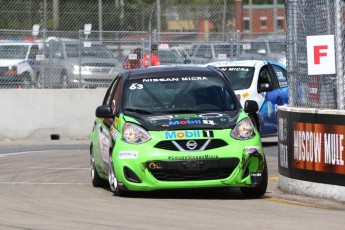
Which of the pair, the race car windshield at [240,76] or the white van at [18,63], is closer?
the race car windshield at [240,76]

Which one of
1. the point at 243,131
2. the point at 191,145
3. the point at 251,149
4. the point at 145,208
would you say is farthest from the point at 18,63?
the point at 145,208

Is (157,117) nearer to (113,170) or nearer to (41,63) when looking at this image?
(113,170)

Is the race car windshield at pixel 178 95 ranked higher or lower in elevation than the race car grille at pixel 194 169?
higher

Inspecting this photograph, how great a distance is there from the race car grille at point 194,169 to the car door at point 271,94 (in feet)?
27.7

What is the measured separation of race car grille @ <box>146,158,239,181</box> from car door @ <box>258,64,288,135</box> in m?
8.44

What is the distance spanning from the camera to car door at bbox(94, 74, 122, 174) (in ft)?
44.2

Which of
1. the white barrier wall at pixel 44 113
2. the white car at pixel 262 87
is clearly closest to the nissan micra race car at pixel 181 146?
the white car at pixel 262 87

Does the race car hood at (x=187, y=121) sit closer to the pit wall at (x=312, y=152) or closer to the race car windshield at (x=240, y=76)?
the pit wall at (x=312, y=152)

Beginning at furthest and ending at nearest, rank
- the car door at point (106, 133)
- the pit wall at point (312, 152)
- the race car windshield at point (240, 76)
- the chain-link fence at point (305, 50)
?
1. the race car windshield at point (240, 76)
2. the car door at point (106, 133)
3. the chain-link fence at point (305, 50)
4. the pit wall at point (312, 152)

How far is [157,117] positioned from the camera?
13016mm

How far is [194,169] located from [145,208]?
0.96 m

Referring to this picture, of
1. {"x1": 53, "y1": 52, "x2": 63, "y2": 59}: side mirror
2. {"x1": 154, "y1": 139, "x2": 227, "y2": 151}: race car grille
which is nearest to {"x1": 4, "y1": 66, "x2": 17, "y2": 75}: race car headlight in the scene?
{"x1": 53, "y1": 52, "x2": 63, "y2": 59}: side mirror

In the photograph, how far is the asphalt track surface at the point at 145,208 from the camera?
1044 centimetres

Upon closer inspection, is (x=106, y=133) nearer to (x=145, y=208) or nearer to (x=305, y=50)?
(x=145, y=208)
